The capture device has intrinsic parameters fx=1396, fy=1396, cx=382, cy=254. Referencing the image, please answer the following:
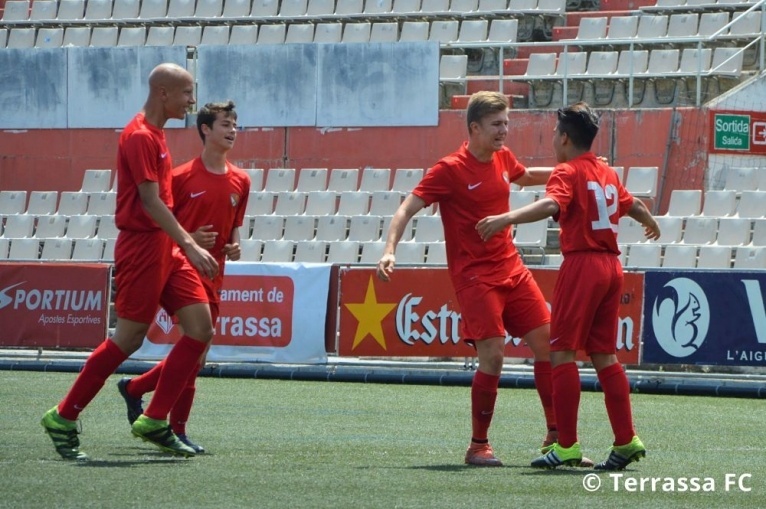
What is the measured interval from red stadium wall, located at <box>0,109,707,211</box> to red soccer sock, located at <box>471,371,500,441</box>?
12.2 meters

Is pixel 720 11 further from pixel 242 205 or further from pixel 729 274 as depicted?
pixel 242 205

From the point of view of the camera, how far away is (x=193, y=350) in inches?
290

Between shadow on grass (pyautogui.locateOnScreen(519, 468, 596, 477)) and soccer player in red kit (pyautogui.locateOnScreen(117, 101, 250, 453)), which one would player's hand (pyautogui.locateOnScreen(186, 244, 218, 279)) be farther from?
shadow on grass (pyautogui.locateOnScreen(519, 468, 596, 477))

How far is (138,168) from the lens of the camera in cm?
695

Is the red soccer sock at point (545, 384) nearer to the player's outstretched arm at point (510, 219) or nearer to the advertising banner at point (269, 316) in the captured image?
the player's outstretched arm at point (510, 219)

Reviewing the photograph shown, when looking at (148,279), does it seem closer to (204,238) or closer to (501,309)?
(204,238)

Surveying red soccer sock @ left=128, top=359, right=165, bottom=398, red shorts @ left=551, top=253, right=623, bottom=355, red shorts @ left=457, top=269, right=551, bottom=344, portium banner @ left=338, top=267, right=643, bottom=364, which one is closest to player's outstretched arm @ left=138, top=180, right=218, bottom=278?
red shorts @ left=457, top=269, right=551, bottom=344

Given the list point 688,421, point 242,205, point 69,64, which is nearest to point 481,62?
point 69,64

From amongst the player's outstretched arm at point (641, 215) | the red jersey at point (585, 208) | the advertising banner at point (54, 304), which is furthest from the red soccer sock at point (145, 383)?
the advertising banner at point (54, 304)

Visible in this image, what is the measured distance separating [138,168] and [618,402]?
8.70 feet

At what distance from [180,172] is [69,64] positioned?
1504 cm

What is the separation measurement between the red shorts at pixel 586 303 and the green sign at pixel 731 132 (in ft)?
41.1

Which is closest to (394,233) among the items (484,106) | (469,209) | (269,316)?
(469,209)

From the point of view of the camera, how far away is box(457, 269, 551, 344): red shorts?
732cm
